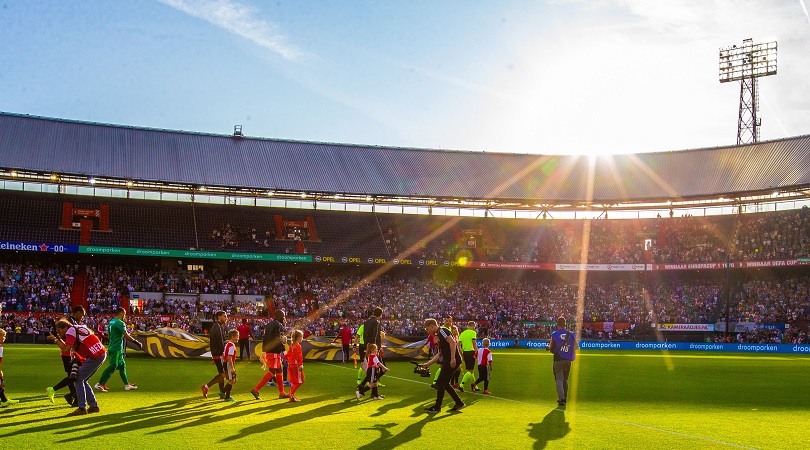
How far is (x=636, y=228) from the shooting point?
62.8m

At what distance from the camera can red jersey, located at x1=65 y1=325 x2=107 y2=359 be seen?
524 inches

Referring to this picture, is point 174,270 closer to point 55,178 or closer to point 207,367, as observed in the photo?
point 55,178

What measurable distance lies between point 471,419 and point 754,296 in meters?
47.4

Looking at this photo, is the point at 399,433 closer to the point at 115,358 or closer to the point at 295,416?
the point at 295,416

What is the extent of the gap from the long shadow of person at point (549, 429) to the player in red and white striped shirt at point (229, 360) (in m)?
6.39

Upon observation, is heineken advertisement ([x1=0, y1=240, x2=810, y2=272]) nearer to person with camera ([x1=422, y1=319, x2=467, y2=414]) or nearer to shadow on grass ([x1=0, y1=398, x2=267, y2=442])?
shadow on grass ([x1=0, y1=398, x2=267, y2=442])

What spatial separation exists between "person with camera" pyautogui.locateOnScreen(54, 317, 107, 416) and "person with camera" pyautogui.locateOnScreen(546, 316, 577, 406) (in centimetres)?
905

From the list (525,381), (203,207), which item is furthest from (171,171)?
(525,381)

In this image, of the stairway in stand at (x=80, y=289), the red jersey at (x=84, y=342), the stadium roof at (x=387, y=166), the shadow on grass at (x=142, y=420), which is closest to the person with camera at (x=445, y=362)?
the shadow on grass at (x=142, y=420)

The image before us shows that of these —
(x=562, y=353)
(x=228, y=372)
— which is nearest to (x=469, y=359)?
(x=562, y=353)

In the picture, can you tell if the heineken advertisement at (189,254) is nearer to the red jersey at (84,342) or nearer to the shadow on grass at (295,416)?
the shadow on grass at (295,416)

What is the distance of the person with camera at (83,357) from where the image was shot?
521 inches

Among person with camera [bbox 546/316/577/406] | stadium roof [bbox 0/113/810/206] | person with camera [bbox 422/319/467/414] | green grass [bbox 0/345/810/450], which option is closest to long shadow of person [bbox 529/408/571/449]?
green grass [bbox 0/345/810/450]

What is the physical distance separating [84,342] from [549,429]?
8307 millimetres
